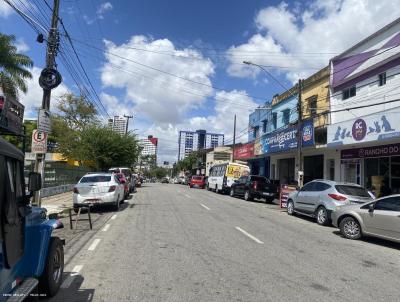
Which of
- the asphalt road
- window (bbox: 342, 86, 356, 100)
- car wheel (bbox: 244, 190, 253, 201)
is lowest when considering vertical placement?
the asphalt road

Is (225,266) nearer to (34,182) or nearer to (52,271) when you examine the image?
(52,271)

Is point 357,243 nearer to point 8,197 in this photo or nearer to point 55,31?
point 8,197

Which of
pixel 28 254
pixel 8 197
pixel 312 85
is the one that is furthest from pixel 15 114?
pixel 312 85

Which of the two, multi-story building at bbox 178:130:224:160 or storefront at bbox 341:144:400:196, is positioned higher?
multi-story building at bbox 178:130:224:160

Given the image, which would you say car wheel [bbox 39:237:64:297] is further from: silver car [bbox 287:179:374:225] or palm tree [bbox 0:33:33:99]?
palm tree [bbox 0:33:33:99]

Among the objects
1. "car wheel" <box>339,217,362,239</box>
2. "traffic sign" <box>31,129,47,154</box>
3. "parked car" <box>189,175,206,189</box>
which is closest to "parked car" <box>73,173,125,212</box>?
"traffic sign" <box>31,129,47,154</box>

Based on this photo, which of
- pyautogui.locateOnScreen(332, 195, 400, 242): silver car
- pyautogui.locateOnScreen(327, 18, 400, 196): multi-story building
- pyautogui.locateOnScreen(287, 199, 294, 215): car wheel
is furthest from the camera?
pyautogui.locateOnScreen(327, 18, 400, 196): multi-story building

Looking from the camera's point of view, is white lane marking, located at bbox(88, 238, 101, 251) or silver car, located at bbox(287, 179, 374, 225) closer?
white lane marking, located at bbox(88, 238, 101, 251)

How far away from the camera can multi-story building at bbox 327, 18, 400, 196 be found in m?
20.0

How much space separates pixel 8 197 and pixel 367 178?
21.9 m

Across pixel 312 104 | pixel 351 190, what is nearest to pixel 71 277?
pixel 351 190

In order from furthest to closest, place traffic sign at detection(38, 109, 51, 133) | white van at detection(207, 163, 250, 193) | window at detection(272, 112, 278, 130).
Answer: window at detection(272, 112, 278, 130)
white van at detection(207, 163, 250, 193)
traffic sign at detection(38, 109, 51, 133)

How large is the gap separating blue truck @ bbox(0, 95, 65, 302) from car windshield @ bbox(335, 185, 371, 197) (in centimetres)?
1195

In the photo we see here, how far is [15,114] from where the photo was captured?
16.0ft
